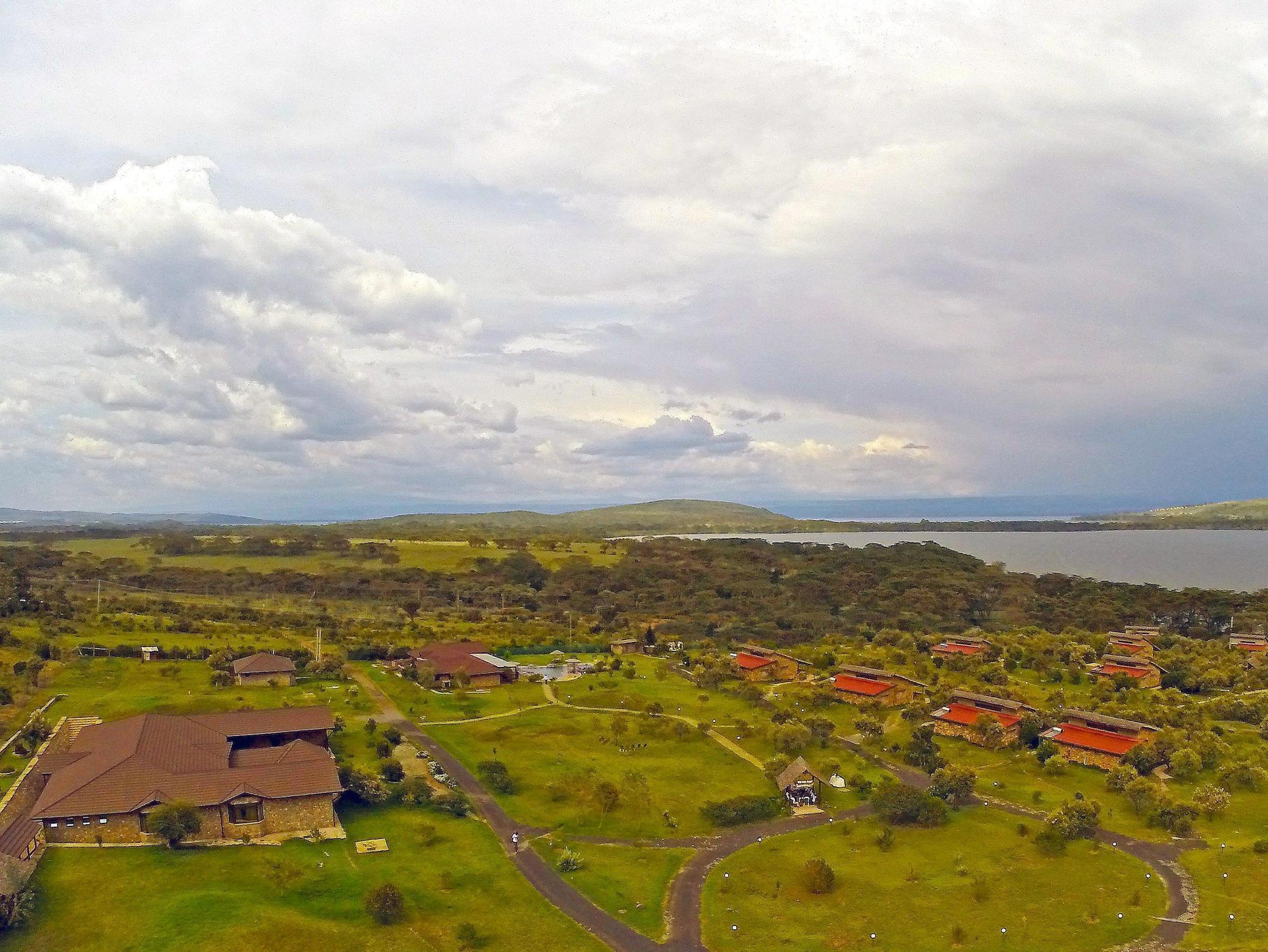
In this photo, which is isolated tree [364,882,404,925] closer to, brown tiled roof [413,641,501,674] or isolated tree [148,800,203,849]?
isolated tree [148,800,203,849]

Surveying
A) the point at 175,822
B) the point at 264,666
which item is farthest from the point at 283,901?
the point at 264,666

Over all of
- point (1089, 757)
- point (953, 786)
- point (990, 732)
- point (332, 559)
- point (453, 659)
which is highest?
point (332, 559)

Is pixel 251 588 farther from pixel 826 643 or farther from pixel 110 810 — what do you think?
pixel 110 810

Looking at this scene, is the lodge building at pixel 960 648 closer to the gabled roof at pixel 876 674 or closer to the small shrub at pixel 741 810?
the gabled roof at pixel 876 674

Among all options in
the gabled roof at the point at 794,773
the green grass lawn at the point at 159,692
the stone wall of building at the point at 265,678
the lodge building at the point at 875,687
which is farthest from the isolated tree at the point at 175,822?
the lodge building at the point at 875,687

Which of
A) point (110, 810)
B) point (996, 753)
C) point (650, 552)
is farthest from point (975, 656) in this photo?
point (650, 552)

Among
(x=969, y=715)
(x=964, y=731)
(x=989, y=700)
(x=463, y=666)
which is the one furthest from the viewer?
(x=463, y=666)

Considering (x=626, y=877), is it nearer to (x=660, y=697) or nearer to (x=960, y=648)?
(x=660, y=697)
